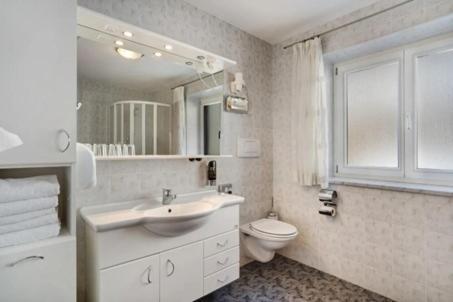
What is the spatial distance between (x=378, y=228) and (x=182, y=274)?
5.35ft

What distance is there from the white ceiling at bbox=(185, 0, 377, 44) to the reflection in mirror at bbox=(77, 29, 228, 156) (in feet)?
1.82

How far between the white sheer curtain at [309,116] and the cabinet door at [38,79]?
1.93m

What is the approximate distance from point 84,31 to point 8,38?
631 millimetres

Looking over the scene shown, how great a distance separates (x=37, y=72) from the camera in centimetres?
102

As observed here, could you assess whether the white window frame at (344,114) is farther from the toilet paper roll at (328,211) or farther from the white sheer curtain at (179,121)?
the white sheer curtain at (179,121)

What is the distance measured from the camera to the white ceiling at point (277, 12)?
2.00 metres

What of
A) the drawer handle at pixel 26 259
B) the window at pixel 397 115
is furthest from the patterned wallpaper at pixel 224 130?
the window at pixel 397 115

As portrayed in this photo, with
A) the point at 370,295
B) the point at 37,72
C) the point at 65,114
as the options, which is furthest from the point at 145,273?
the point at 370,295

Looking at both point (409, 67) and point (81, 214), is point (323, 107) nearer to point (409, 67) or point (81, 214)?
point (409, 67)

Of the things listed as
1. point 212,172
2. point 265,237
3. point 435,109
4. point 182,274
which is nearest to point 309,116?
point 435,109

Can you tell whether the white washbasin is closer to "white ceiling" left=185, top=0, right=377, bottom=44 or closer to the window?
the window

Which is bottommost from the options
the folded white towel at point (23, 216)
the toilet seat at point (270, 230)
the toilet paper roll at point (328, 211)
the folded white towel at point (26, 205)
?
the toilet seat at point (270, 230)

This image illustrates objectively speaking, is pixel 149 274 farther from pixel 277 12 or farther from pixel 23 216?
pixel 277 12

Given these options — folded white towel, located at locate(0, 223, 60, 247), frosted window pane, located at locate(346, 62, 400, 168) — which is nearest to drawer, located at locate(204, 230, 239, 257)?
folded white towel, located at locate(0, 223, 60, 247)
